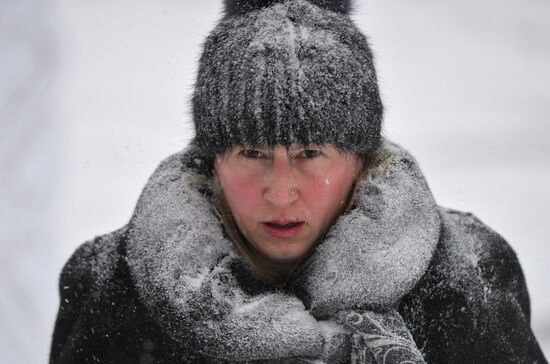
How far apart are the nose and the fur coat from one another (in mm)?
114

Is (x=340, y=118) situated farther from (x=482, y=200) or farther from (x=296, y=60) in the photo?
(x=482, y=200)

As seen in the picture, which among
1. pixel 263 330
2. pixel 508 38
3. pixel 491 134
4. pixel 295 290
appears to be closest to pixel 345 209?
pixel 295 290

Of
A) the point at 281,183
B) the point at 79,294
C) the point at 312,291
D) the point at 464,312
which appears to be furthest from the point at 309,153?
the point at 79,294

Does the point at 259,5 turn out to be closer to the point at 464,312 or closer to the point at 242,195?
the point at 242,195

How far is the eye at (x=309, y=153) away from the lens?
46.1 inches

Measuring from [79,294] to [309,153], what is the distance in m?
0.56

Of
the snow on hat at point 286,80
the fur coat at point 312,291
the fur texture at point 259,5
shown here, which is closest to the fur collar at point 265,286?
the fur coat at point 312,291

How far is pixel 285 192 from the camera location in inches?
45.6

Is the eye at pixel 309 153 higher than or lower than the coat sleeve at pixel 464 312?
higher

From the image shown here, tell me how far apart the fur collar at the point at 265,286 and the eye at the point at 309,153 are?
0.41 ft

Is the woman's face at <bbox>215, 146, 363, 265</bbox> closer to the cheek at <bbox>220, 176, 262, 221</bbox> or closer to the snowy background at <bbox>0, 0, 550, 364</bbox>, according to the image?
the cheek at <bbox>220, 176, 262, 221</bbox>

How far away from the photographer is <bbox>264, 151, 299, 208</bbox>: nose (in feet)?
3.80

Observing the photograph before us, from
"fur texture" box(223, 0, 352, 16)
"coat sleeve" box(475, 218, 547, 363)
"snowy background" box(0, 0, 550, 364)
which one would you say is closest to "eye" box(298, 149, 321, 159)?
"fur texture" box(223, 0, 352, 16)

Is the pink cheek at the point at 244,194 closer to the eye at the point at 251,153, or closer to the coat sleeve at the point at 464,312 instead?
the eye at the point at 251,153
